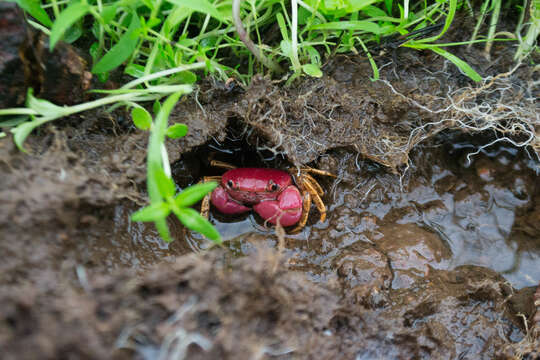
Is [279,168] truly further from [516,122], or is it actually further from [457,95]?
[516,122]

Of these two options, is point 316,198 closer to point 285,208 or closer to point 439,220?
point 285,208

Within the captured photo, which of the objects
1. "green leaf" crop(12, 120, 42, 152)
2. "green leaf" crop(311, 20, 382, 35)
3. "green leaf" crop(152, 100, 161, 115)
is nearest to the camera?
"green leaf" crop(12, 120, 42, 152)

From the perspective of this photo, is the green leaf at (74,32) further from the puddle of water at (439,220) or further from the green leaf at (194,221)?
the puddle of water at (439,220)

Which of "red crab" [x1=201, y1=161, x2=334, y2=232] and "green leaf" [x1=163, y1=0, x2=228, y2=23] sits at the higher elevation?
"green leaf" [x1=163, y1=0, x2=228, y2=23]

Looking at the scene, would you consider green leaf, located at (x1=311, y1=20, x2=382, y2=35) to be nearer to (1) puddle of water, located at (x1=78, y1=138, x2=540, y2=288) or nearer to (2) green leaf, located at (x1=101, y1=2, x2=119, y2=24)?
(1) puddle of water, located at (x1=78, y1=138, x2=540, y2=288)

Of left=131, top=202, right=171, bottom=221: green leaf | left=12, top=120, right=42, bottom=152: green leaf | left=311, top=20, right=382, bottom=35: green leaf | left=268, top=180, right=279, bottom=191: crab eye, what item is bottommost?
left=268, top=180, right=279, bottom=191: crab eye

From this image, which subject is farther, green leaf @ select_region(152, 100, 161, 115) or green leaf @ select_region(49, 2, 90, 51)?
green leaf @ select_region(152, 100, 161, 115)

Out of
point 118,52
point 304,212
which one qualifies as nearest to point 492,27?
point 304,212

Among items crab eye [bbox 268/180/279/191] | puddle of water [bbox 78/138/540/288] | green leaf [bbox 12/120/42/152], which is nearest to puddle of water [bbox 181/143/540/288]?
puddle of water [bbox 78/138/540/288]
